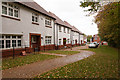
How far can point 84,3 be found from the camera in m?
5.36

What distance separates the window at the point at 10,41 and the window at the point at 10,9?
2565mm

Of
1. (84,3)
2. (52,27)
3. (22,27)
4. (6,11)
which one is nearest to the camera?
(84,3)

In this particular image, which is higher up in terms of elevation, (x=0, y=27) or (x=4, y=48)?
(x=0, y=27)

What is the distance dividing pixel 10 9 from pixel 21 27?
2270 millimetres

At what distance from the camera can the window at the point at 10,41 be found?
794cm

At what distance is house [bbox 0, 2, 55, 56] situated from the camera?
8.13m

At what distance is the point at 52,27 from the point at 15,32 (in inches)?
339

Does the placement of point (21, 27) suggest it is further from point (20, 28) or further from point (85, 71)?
point (85, 71)

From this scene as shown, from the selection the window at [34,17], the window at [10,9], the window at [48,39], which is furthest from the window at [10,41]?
the window at [48,39]

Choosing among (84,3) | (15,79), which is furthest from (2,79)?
(84,3)

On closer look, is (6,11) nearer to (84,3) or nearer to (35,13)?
(35,13)

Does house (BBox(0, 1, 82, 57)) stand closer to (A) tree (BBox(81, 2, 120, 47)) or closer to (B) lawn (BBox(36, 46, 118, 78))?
(B) lawn (BBox(36, 46, 118, 78))

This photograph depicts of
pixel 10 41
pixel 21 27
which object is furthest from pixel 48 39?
pixel 10 41

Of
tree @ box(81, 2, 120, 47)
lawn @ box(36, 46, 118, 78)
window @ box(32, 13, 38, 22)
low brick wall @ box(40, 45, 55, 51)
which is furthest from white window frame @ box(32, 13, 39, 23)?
lawn @ box(36, 46, 118, 78)
